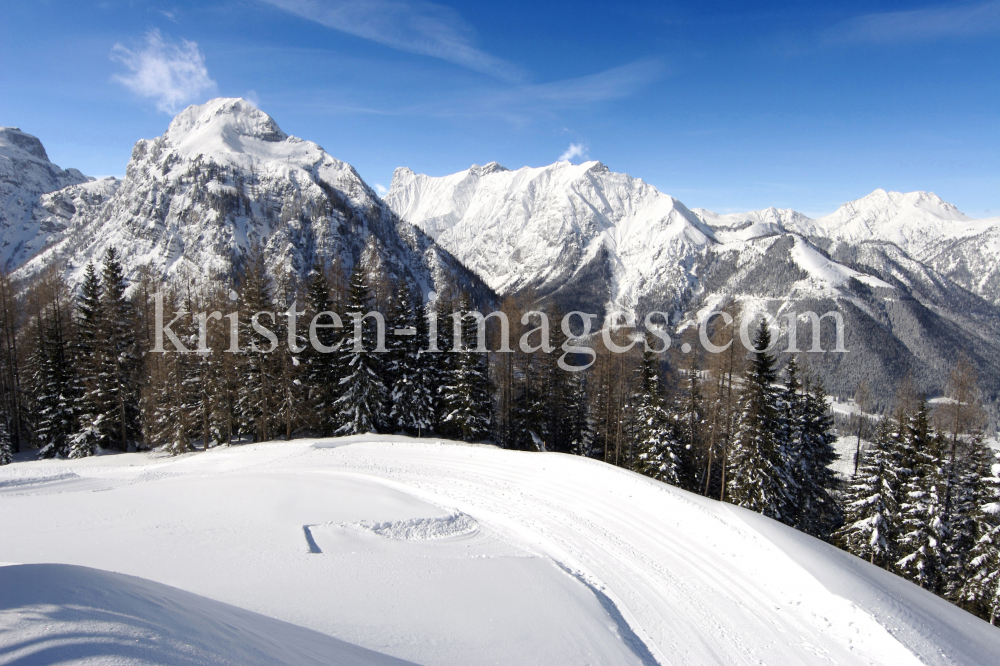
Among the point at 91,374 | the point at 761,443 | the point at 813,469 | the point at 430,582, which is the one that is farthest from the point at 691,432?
the point at 91,374

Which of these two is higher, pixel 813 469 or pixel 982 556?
pixel 982 556

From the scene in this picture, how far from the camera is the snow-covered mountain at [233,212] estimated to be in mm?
119269

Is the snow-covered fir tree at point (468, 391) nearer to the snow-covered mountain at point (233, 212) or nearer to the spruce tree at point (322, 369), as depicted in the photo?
the spruce tree at point (322, 369)

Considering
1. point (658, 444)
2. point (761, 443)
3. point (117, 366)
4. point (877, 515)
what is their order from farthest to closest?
1. point (117, 366)
2. point (658, 444)
3. point (761, 443)
4. point (877, 515)

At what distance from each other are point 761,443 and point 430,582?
64.6 feet

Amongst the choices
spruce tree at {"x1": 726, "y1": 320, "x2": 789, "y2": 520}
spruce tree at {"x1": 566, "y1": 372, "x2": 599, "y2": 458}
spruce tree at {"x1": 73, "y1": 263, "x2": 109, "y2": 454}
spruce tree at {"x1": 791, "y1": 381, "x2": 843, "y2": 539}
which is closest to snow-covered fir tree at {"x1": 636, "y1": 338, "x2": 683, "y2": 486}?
spruce tree at {"x1": 726, "y1": 320, "x2": 789, "y2": 520}

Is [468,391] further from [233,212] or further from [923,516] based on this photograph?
[233,212]

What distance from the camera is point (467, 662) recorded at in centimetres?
587

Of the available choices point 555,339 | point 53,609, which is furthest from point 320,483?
point 555,339

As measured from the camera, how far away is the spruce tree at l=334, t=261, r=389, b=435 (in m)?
26.6

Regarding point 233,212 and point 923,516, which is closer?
point 923,516

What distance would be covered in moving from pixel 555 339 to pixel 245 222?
418ft

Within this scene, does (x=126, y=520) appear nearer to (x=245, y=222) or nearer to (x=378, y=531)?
(x=378, y=531)

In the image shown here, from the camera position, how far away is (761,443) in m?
22.0
